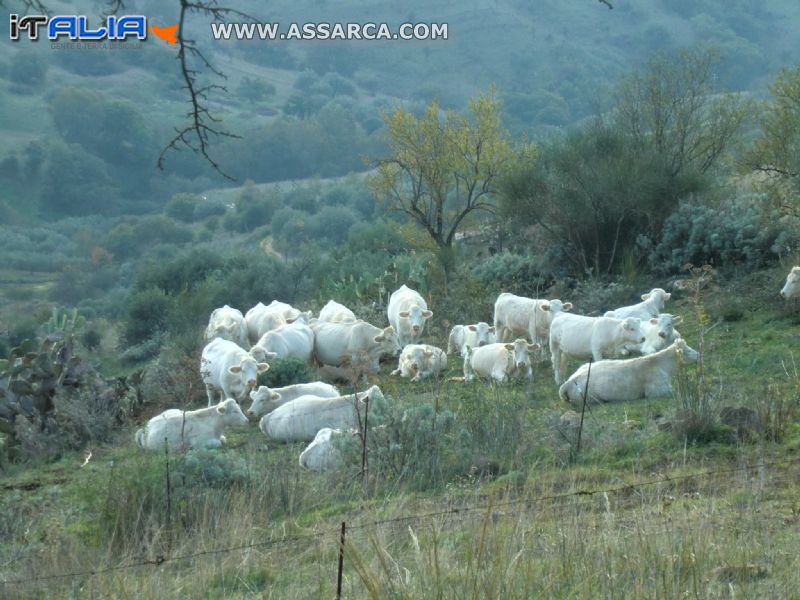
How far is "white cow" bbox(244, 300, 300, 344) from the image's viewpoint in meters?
22.1

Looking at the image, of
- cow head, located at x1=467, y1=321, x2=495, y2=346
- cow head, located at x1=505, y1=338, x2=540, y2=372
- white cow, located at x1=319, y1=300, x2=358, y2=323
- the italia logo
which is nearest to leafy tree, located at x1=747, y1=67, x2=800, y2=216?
white cow, located at x1=319, y1=300, x2=358, y2=323

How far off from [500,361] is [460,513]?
840 cm

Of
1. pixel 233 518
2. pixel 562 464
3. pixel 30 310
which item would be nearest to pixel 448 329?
pixel 562 464

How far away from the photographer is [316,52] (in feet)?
470

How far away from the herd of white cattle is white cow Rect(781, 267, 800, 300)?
16 millimetres

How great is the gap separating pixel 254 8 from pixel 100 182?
32377 mm

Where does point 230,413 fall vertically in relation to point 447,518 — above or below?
below

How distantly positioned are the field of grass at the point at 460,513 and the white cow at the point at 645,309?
477cm

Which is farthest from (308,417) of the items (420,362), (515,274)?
(515,274)

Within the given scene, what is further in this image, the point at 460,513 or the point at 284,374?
the point at 284,374

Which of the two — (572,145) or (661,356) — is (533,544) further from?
(572,145)

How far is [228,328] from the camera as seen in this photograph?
2184 cm

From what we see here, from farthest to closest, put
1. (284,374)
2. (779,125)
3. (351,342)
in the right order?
(779,125) → (351,342) → (284,374)

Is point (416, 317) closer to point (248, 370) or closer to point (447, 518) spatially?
point (248, 370)
